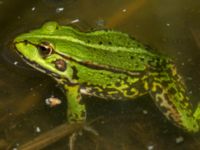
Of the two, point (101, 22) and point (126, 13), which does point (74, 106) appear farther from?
point (126, 13)

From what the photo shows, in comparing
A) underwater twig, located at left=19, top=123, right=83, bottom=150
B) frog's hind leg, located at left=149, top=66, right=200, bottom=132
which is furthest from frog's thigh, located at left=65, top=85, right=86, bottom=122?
frog's hind leg, located at left=149, top=66, right=200, bottom=132

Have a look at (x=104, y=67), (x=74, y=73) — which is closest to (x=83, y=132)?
(x=74, y=73)

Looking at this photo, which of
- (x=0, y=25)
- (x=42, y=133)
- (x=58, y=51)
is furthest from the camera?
(x=0, y=25)

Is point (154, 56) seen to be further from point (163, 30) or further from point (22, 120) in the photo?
point (22, 120)

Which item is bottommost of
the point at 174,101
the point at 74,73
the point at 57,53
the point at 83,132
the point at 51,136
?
the point at 83,132

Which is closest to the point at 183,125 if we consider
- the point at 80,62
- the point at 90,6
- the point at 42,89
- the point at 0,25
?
the point at 80,62

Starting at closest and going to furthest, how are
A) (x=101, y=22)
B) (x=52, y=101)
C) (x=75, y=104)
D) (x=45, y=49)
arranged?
(x=45, y=49) < (x=75, y=104) < (x=52, y=101) < (x=101, y=22)
